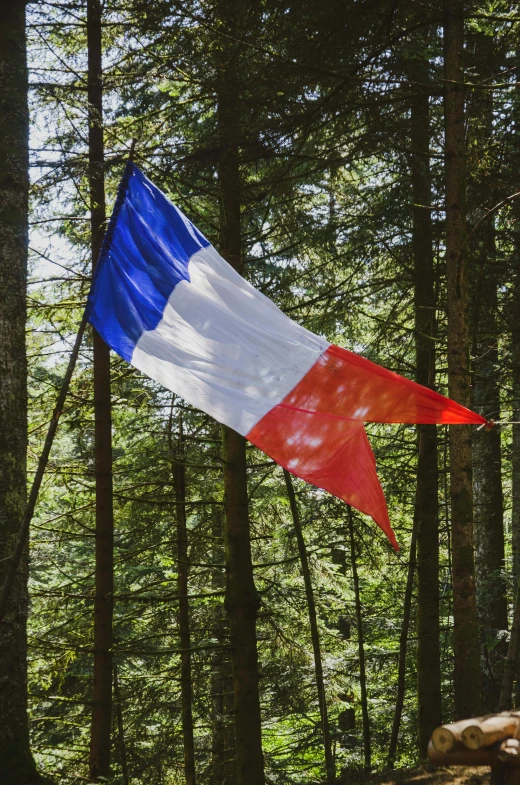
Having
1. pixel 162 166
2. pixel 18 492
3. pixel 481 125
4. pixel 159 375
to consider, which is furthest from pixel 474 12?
pixel 18 492

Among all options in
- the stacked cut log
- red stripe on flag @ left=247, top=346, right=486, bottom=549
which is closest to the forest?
red stripe on flag @ left=247, top=346, right=486, bottom=549

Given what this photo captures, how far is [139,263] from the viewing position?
5.65 metres

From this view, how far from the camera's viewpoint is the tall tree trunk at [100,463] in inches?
324

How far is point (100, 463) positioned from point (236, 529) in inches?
76.2

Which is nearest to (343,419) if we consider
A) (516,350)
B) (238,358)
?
(238,358)

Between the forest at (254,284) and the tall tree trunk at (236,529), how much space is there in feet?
0.09

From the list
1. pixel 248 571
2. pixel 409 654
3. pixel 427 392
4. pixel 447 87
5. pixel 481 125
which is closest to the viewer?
pixel 427 392

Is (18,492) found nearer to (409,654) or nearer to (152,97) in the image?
(152,97)

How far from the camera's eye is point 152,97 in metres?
9.38

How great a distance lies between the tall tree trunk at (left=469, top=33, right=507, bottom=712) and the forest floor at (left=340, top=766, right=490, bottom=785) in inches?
130

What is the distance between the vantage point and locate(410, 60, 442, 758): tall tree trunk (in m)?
9.62

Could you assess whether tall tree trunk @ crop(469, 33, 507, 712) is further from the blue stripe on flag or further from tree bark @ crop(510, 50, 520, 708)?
the blue stripe on flag

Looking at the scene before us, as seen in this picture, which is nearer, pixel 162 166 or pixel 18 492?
pixel 18 492

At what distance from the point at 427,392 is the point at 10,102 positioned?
4.30 m
